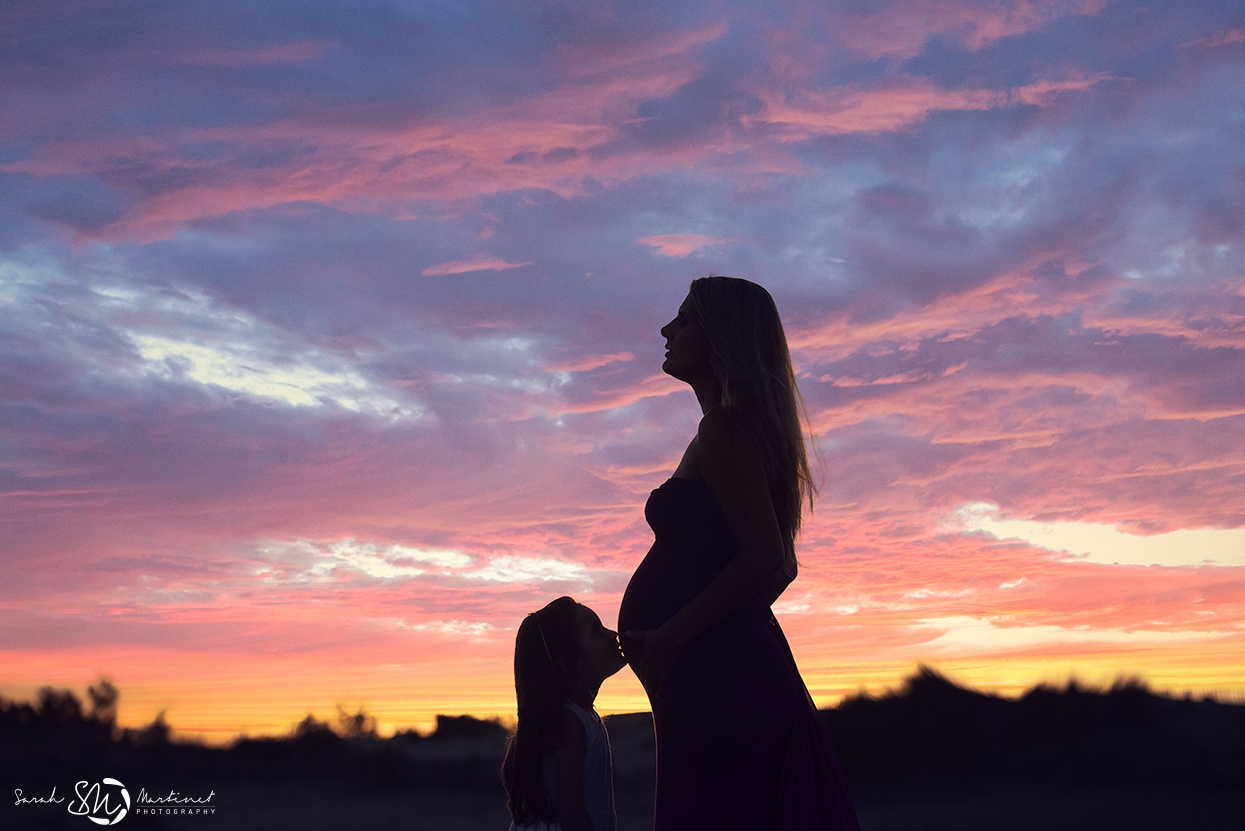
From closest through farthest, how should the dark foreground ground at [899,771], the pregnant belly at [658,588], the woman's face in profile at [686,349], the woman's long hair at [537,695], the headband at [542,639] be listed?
the pregnant belly at [658,588], the woman's face in profile at [686,349], the woman's long hair at [537,695], the headband at [542,639], the dark foreground ground at [899,771]

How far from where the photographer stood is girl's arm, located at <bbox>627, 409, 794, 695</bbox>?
2.83 meters

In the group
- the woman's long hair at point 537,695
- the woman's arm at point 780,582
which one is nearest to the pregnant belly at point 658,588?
the woman's arm at point 780,582

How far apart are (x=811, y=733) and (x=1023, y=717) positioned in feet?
29.6

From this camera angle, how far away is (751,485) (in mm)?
2883

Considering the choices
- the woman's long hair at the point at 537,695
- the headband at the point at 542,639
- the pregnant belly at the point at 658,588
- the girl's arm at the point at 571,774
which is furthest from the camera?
the headband at the point at 542,639

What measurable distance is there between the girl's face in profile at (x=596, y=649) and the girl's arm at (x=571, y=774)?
0.65 ft

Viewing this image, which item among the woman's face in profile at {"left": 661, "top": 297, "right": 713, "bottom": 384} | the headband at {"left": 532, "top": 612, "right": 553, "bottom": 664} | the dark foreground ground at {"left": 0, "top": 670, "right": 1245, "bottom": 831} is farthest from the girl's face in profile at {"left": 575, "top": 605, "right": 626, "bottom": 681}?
the dark foreground ground at {"left": 0, "top": 670, "right": 1245, "bottom": 831}

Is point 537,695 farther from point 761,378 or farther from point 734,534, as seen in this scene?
point 761,378

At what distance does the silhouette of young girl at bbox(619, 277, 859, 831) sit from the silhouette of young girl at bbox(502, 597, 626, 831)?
793 mm

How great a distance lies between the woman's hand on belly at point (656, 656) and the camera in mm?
2930

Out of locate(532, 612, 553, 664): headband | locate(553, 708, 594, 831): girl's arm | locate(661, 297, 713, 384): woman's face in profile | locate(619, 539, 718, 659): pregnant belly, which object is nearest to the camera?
locate(619, 539, 718, 659): pregnant belly

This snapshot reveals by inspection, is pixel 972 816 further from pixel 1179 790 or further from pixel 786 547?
pixel 786 547

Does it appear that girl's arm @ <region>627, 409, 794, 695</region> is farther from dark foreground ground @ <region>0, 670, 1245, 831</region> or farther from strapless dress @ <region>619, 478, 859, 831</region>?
dark foreground ground @ <region>0, 670, 1245, 831</region>

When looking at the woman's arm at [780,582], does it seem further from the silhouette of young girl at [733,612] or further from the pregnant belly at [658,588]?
the pregnant belly at [658,588]
